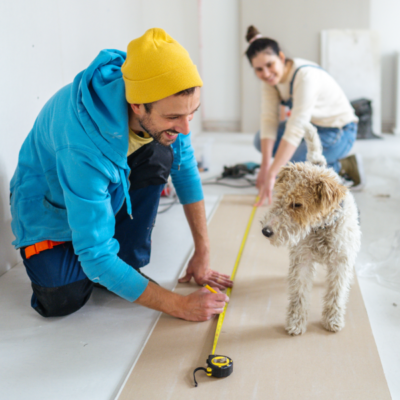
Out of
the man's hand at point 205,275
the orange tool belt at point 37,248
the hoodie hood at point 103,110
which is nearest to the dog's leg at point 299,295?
the man's hand at point 205,275

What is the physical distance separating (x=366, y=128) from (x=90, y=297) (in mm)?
4328

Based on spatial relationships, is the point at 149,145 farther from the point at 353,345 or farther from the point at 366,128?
the point at 366,128

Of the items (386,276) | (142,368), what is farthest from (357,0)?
(142,368)

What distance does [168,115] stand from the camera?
4.16ft

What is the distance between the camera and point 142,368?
54.6 inches

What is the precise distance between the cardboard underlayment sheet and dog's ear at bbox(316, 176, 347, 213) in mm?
516

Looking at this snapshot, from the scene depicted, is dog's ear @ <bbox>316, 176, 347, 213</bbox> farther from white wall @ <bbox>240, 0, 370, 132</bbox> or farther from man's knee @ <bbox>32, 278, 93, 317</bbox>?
white wall @ <bbox>240, 0, 370, 132</bbox>

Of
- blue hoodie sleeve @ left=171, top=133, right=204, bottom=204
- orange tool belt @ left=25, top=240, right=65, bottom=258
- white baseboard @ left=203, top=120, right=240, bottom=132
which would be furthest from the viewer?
white baseboard @ left=203, top=120, right=240, bottom=132

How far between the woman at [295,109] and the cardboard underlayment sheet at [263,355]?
1.07m

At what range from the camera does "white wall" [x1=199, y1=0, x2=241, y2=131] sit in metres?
5.64

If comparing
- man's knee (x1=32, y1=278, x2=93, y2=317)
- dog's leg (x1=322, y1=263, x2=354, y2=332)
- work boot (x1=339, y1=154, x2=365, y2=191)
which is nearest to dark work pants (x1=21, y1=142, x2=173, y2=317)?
man's knee (x1=32, y1=278, x2=93, y2=317)

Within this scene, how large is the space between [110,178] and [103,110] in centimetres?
22

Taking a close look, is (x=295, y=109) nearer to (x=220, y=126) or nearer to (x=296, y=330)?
(x=296, y=330)

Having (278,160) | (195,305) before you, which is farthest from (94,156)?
(278,160)
